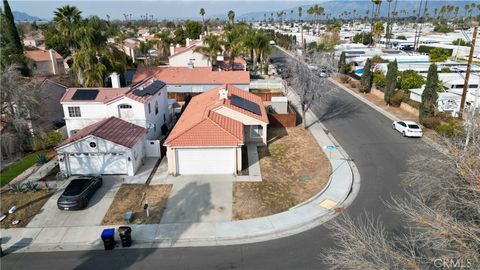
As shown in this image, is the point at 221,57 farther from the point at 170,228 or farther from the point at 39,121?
the point at 170,228

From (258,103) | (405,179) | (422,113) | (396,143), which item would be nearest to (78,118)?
(258,103)

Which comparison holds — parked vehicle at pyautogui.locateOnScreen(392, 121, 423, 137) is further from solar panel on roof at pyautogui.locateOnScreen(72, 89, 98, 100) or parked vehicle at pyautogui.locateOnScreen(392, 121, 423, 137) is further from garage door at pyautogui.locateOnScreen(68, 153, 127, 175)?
solar panel on roof at pyautogui.locateOnScreen(72, 89, 98, 100)

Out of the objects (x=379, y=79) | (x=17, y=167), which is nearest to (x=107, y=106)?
(x=17, y=167)

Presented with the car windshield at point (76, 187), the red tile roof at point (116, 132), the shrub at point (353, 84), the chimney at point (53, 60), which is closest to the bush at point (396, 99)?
the shrub at point (353, 84)

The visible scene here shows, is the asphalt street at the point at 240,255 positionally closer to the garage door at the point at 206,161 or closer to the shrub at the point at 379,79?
the garage door at the point at 206,161

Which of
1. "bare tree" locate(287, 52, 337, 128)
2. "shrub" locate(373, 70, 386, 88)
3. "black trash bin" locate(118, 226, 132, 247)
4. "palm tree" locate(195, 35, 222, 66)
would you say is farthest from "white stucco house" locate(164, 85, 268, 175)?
"palm tree" locate(195, 35, 222, 66)
